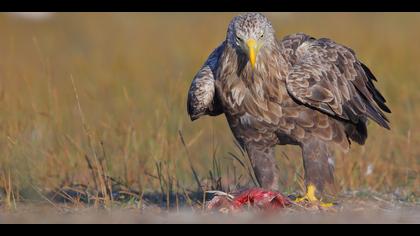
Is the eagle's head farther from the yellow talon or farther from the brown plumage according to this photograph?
the yellow talon

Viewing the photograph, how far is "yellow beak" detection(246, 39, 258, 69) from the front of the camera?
24.0ft

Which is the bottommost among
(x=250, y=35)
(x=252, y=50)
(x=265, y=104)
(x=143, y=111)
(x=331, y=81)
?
(x=143, y=111)

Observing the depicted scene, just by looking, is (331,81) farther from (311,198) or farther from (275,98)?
(311,198)

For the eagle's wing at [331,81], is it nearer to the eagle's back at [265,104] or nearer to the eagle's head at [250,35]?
the eagle's back at [265,104]

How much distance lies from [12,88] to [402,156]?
4181 millimetres

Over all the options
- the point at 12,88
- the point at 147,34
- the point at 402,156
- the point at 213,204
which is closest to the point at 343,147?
the point at 213,204

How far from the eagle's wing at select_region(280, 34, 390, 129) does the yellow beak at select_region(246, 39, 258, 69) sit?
49 centimetres

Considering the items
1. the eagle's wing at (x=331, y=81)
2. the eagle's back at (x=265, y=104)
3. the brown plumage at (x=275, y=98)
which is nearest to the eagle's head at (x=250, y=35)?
the brown plumage at (x=275, y=98)

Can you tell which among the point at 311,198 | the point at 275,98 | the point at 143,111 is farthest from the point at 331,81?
the point at 143,111

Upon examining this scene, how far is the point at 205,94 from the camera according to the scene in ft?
26.1

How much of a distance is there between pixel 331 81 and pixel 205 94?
3.55 feet

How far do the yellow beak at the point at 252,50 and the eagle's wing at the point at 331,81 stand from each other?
1.62 feet

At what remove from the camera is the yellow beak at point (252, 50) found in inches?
288

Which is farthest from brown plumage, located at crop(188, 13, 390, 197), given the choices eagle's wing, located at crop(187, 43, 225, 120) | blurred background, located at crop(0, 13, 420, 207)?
blurred background, located at crop(0, 13, 420, 207)
